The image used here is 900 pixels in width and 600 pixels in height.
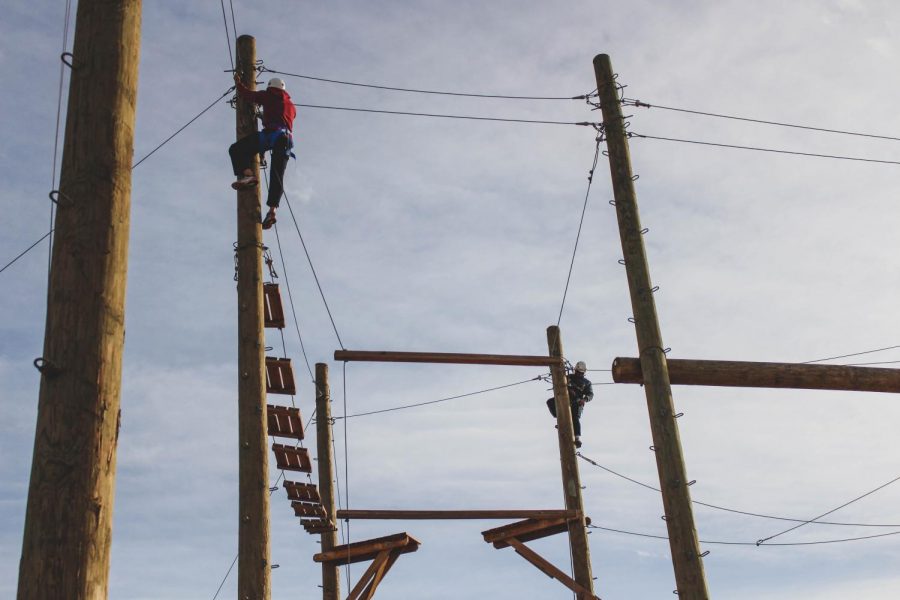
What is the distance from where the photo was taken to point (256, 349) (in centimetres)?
777

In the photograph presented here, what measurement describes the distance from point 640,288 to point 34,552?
247 inches

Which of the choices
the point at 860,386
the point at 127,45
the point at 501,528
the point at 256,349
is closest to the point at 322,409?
the point at 501,528

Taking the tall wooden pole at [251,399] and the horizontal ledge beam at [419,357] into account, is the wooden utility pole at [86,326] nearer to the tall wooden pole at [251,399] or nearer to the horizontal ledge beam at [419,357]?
the tall wooden pole at [251,399]

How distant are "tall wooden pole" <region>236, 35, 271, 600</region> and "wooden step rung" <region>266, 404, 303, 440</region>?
3.08 ft

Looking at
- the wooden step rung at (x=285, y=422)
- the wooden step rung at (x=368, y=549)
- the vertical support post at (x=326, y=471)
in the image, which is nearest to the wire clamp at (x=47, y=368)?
the wooden step rung at (x=285, y=422)

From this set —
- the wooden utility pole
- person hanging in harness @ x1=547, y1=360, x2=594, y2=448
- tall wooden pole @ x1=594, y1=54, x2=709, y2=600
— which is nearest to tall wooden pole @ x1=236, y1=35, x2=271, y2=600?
tall wooden pole @ x1=594, y1=54, x2=709, y2=600

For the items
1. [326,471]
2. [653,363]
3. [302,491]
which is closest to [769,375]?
[653,363]

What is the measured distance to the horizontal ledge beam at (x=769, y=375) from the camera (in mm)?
8352

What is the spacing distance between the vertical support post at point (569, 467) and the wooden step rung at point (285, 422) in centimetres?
423

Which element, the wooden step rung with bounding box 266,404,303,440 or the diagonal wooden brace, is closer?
the wooden step rung with bounding box 266,404,303,440

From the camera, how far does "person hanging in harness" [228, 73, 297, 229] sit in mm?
8148

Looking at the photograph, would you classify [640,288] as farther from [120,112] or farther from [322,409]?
[322,409]

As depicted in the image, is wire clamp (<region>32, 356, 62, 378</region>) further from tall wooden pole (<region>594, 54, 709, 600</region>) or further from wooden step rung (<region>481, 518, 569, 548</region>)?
wooden step rung (<region>481, 518, 569, 548</region>)

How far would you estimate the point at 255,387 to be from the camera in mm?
7652
